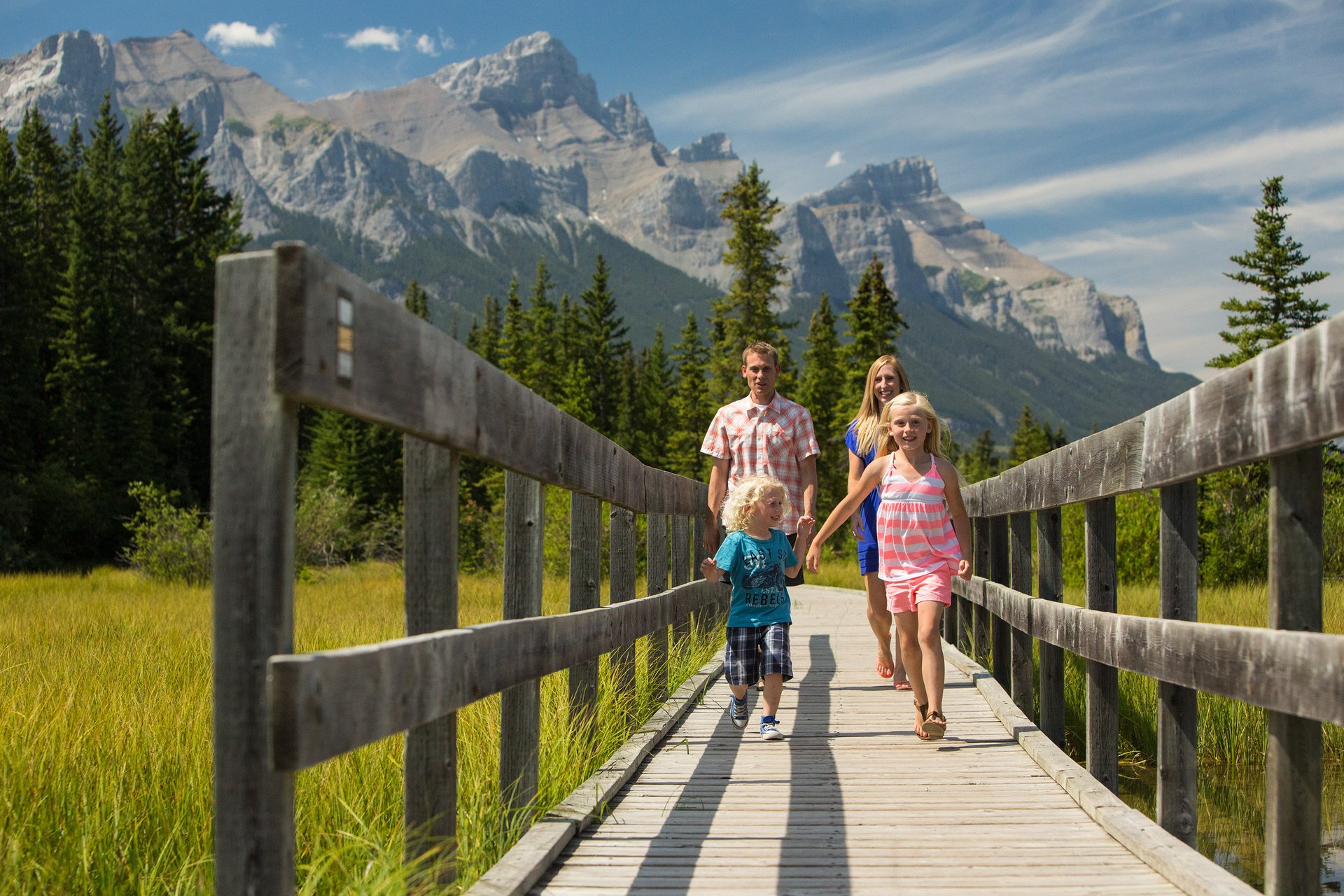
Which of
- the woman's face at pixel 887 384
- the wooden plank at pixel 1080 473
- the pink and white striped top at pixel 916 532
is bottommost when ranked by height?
the pink and white striped top at pixel 916 532

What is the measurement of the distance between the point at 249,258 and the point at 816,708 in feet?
16.7

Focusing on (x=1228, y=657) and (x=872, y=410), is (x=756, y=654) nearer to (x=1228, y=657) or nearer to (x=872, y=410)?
(x=872, y=410)

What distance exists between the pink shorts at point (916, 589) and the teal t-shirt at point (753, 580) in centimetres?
52

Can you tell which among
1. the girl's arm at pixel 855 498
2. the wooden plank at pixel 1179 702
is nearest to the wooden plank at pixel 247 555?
the wooden plank at pixel 1179 702

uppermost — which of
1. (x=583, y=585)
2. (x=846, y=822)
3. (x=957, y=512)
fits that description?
(x=957, y=512)

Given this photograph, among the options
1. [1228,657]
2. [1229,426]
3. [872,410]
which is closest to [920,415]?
[872,410]

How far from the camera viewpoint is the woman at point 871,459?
22.1 ft

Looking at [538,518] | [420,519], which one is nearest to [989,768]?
[538,518]

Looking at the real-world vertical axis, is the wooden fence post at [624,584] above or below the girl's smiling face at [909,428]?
below

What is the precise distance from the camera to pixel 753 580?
5617mm

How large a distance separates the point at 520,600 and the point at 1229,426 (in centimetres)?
208

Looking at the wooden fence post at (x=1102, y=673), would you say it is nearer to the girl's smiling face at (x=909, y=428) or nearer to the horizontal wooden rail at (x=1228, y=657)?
the horizontal wooden rail at (x=1228, y=657)

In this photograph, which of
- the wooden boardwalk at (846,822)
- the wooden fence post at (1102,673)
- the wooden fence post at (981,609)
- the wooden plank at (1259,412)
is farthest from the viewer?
the wooden fence post at (981,609)

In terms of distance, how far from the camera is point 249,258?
6.06 ft
